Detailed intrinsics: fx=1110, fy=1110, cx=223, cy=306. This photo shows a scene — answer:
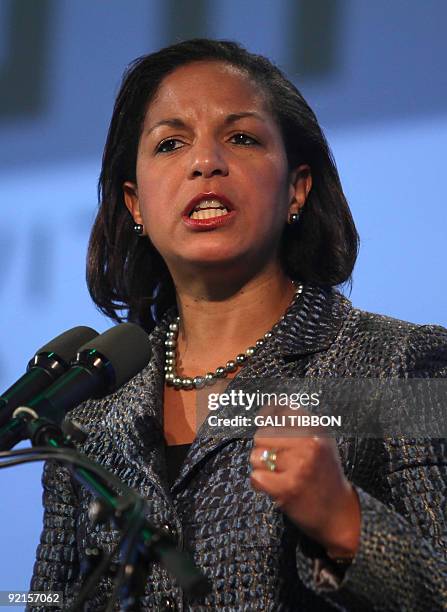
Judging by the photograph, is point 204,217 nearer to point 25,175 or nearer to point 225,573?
point 225,573

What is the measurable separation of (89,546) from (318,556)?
1.98 ft

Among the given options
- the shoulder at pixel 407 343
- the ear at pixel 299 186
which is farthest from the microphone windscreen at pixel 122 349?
the ear at pixel 299 186

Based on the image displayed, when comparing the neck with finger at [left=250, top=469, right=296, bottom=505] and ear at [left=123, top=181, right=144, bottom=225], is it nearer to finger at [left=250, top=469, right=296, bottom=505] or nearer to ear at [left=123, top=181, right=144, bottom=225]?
ear at [left=123, top=181, right=144, bottom=225]

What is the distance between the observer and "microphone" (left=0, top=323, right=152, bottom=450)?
3.89 feet

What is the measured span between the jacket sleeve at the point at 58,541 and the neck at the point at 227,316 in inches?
11.5

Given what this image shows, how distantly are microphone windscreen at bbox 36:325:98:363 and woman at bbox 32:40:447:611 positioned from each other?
322 millimetres

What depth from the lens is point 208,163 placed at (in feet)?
6.03

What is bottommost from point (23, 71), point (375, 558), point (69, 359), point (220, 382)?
point (375, 558)

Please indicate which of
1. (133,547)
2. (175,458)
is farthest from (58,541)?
(133,547)

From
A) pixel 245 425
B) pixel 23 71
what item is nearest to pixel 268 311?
pixel 245 425

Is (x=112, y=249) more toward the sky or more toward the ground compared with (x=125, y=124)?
more toward the ground

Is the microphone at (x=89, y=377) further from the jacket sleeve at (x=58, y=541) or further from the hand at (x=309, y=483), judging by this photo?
the jacket sleeve at (x=58, y=541)

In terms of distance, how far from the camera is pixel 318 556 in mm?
1279

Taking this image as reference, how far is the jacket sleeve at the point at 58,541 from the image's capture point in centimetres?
186
